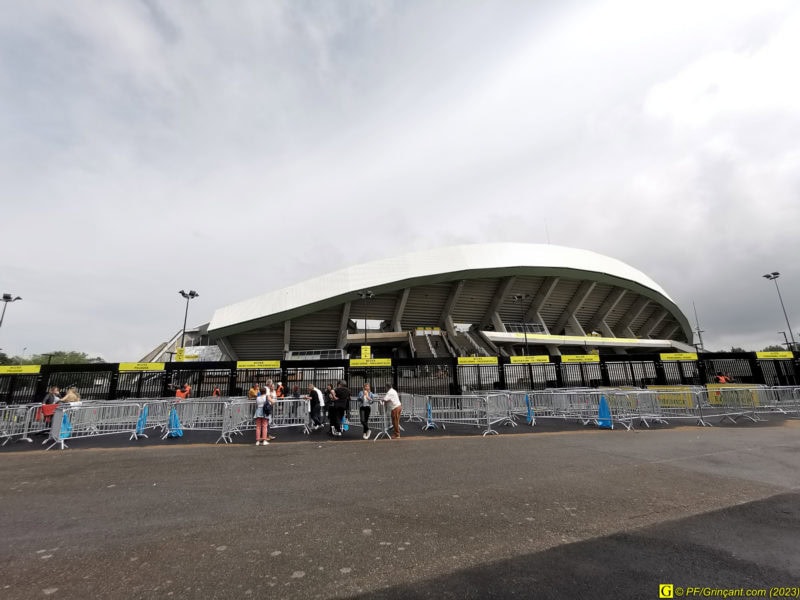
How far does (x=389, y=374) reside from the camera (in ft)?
66.6

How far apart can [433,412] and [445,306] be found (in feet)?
111

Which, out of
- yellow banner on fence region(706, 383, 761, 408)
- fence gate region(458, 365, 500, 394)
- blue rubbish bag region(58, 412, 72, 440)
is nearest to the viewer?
blue rubbish bag region(58, 412, 72, 440)

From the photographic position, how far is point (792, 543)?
11.7ft

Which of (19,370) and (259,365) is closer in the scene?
(19,370)

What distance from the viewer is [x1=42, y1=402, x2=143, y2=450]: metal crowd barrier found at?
10.1 m

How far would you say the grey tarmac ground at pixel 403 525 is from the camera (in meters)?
2.94

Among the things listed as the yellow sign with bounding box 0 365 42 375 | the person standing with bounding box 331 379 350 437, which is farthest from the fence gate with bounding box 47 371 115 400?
the person standing with bounding box 331 379 350 437

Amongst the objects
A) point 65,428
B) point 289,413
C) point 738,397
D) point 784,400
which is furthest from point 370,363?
point 784,400

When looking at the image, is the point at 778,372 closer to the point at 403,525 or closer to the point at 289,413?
the point at 289,413

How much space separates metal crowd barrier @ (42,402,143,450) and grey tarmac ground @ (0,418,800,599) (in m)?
2.19

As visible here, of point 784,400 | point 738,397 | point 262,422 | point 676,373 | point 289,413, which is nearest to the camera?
point 262,422

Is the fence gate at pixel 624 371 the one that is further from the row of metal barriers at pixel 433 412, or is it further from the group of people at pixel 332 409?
the group of people at pixel 332 409

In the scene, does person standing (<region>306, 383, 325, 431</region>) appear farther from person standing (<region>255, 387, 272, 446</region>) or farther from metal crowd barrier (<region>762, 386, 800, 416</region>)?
metal crowd barrier (<region>762, 386, 800, 416</region>)

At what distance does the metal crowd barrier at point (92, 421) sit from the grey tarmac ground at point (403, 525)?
2.19 metres
